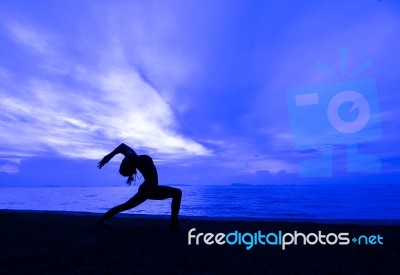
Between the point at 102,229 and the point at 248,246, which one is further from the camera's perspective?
the point at 102,229

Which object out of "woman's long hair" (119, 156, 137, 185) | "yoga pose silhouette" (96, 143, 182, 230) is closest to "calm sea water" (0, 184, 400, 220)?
"yoga pose silhouette" (96, 143, 182, 230)

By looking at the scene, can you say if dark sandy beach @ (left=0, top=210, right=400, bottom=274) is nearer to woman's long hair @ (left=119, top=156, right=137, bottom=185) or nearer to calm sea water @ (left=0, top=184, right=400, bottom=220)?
→ woman's long hair @ (left=119, top=156, right=137, bottom=185)

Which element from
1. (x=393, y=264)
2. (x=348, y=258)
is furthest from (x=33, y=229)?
(x=393, y=264)

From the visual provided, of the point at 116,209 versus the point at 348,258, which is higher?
the point at 116,209

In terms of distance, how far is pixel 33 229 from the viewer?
18.8 ft

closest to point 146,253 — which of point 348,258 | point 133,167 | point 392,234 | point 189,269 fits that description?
point 189,269

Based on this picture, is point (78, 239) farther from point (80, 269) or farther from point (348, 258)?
point (348, 258)

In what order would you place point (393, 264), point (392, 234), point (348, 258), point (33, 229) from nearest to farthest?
point (393, 264)
point (348, 258)
point (392, 234)
point (33, 229)

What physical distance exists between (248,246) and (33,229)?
4568 millimetres

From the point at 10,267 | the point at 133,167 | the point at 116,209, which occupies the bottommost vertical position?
the point at 10,267

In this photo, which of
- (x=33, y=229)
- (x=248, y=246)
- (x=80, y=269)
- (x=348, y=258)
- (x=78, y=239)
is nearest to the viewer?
(x=80, y=269)

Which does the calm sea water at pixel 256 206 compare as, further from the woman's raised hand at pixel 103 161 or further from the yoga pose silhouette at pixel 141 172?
the woman's raised hand at pixel 103 161

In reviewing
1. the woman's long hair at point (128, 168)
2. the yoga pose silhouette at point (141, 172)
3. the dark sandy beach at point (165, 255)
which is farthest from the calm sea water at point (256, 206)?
the dark sandy beach at point (165, 255)

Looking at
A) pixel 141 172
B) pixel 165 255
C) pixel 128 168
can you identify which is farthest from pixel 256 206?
pixel 165 255
